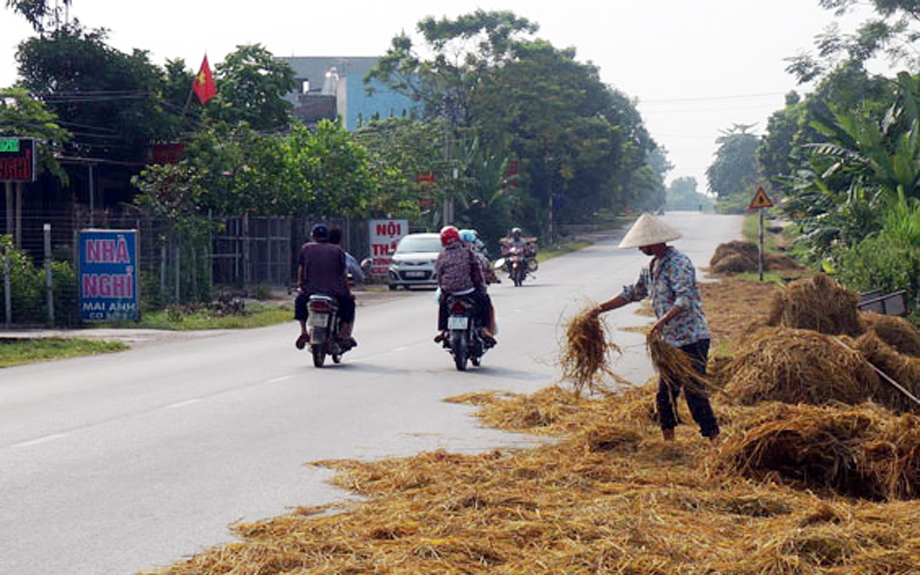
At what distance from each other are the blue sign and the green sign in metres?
2.34

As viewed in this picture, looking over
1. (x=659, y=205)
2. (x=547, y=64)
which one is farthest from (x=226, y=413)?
(x=659, y=205)

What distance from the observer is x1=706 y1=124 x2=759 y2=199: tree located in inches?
6831

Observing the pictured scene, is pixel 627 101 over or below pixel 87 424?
over

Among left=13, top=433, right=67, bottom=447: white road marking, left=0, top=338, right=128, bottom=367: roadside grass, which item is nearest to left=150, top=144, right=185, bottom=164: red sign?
left=0, top=338, right=128, bottom=367: roadside grass

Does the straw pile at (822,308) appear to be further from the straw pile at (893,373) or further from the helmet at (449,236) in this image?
the helmet at (449,236)

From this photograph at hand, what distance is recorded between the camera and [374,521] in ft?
21.2

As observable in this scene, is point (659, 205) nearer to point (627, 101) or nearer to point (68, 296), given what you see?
point (627, 101)

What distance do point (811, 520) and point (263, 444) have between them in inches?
185

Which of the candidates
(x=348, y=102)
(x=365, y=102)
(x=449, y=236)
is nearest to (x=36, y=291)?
(x=449, y=236)

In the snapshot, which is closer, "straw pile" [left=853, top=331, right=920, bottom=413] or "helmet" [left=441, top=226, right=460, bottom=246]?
"straw pile" [left=853, top=331, right=920, bottom=413]

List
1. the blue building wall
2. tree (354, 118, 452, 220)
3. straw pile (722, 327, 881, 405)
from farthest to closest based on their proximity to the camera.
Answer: the blue building wall, tree (354, 118, 452, 220), straw pile (722, 327, 881, 405)

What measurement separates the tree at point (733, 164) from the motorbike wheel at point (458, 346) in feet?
526

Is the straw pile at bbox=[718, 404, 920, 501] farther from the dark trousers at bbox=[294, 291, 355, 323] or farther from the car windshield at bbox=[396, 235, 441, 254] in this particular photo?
the car windshield at bbox=[396, 235, 441, 254]

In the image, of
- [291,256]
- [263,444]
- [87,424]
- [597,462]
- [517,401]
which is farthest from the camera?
[291,256]
